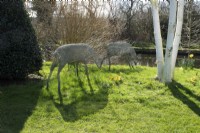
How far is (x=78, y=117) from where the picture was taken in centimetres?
490

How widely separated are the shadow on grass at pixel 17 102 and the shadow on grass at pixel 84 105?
55 centimetres

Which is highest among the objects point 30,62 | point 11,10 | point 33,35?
point 11,10

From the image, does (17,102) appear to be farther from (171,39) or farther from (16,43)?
(171,39)

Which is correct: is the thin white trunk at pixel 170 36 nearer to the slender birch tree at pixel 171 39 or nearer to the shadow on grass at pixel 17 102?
the slender birch tree at pixel 171 39

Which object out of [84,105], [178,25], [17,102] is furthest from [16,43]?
[178,25]

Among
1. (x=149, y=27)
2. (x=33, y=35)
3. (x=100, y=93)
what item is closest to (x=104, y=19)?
(x=33, y=35)

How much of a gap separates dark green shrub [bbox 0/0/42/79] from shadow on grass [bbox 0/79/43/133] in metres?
0.29

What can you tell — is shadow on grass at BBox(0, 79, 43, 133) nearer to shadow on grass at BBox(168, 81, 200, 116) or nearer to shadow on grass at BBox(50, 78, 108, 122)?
shadow on grass at BBox(50, 78, 108, 122)

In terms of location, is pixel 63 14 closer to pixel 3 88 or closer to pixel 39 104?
pixel 3 88

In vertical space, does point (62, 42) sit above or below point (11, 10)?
below

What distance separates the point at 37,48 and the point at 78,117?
237 centimetres

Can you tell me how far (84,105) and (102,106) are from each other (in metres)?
0.33

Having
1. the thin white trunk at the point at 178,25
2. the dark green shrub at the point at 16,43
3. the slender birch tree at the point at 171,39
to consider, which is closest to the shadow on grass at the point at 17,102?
the dark green shrub at the point at 16,43

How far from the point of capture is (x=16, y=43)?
6285mm
